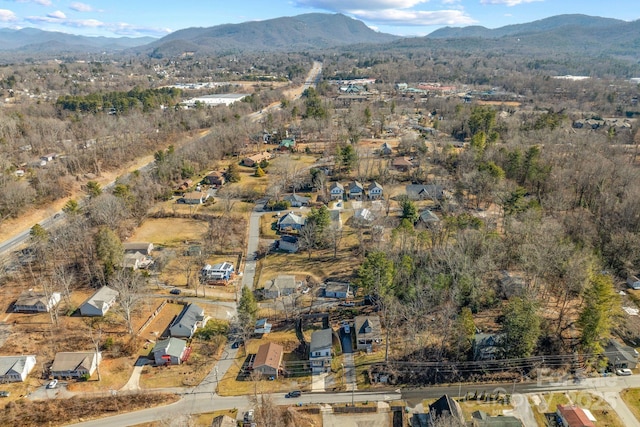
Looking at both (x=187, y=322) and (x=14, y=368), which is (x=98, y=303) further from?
(x=187, y=322)

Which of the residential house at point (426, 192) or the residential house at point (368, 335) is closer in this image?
the residential house at point (368, 335)

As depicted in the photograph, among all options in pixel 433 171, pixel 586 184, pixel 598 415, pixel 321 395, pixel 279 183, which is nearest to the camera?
pixel 598 415

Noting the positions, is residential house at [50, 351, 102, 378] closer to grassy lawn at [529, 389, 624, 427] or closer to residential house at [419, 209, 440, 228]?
grassy lawn at [529, 389, 624, 427]

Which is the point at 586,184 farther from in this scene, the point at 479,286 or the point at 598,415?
the point at 598,415

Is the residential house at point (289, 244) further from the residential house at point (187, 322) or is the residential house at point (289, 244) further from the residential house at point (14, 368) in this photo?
the residential house at point (14, 368)

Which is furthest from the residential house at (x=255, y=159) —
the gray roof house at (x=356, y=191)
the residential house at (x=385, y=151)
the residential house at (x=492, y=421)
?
the residential house at (x=492, y=421)

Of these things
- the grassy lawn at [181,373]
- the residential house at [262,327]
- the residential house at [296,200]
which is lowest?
the grassy lawn at [181,373]

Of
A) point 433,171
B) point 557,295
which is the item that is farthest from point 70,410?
point 433,171

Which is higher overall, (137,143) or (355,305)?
(137,143)
